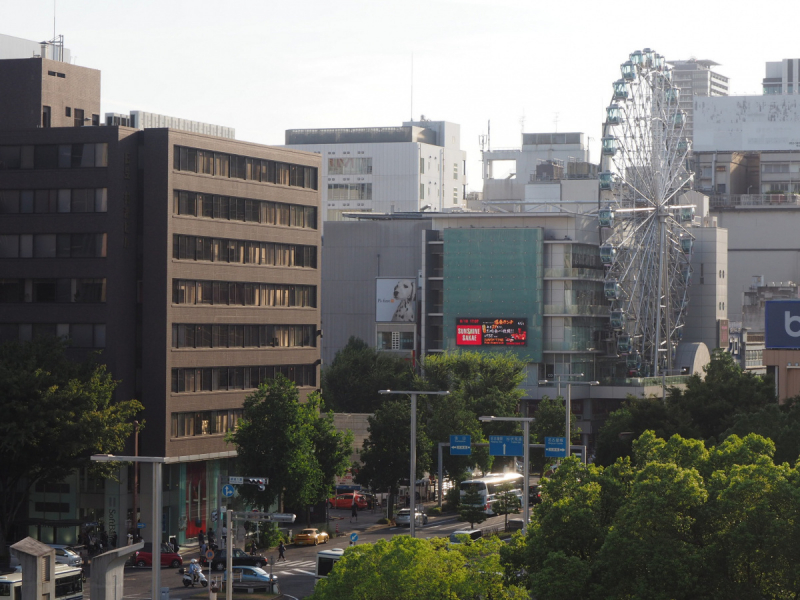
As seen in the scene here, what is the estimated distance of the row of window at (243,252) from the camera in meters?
80.0

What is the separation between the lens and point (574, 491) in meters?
37.9

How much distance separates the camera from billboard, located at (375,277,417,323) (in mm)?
138625

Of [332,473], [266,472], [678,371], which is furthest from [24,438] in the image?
[678,371]

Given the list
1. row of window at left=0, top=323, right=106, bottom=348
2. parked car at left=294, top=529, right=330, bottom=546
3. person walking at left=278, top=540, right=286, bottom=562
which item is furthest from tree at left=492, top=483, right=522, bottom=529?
row of window at left=0, top=323, right=106, bottom=348

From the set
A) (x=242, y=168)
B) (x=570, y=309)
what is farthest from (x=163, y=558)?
(x=570, y=309)

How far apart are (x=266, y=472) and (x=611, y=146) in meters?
55.3

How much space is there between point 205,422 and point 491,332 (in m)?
53.7

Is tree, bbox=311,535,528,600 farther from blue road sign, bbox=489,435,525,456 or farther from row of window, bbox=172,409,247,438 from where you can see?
row of window, bbox=172,409,247,438

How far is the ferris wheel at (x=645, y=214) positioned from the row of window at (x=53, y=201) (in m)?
52.8

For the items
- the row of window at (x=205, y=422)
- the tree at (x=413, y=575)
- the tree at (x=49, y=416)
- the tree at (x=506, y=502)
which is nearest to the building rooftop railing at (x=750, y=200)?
the tree at (x=506, y=502)

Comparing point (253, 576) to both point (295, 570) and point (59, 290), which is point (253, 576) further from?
point (59, 290)

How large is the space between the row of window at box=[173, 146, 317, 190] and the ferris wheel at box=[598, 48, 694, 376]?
1436 inches

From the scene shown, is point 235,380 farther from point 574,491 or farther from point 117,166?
point 574,491

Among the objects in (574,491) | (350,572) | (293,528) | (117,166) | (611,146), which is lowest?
(293,528)
